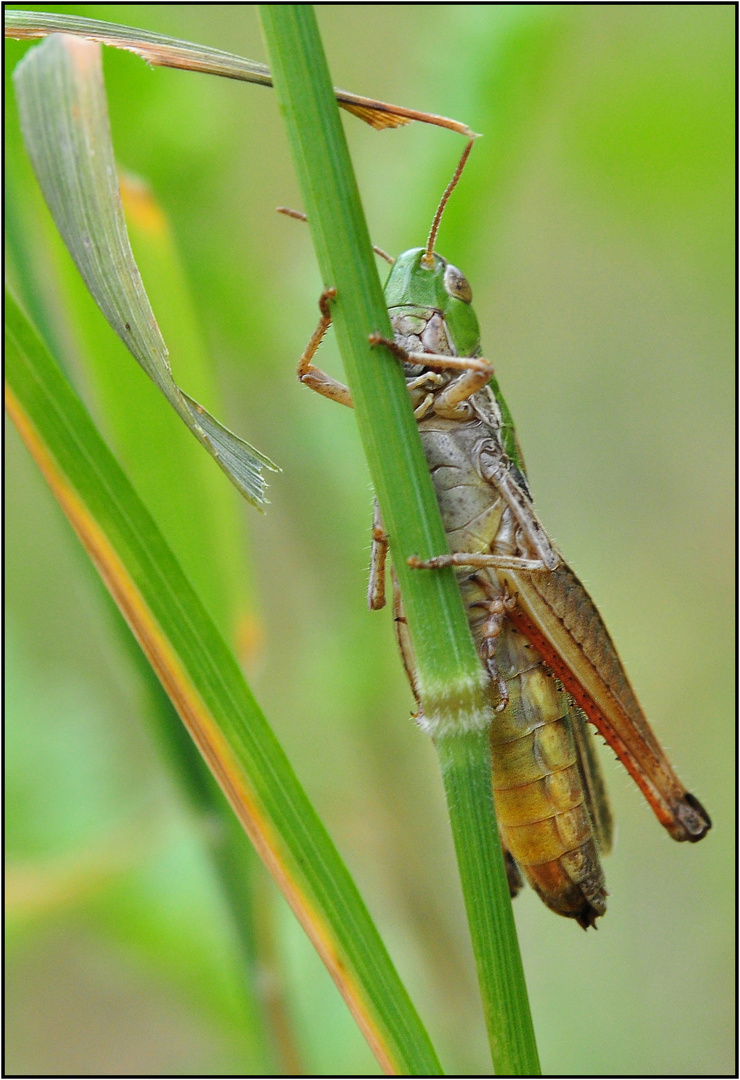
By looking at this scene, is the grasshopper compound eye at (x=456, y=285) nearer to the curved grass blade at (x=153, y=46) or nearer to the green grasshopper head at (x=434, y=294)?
the green grasshopper head at (x=434, y=294)

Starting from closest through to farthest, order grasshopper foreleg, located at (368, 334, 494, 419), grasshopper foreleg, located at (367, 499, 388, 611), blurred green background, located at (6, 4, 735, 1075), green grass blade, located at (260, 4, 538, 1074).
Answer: green grass blade, located at (260, 4, 538, 1074), grasshopper foreleg, located at (368, 334, 494, 419), grasshopper foreleg, located at (367, 499, 388, 611), blurred green background, located at (6, 4, 735, 1075)

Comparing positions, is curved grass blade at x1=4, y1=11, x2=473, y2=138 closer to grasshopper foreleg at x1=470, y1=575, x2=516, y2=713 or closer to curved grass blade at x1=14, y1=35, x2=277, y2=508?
curved grass blade at x1=14, y1=35, x2=277, y2=508

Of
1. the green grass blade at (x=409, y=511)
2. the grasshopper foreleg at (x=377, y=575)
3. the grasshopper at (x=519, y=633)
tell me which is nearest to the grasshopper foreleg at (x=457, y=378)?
the grasshopper at (x=519, y=633)

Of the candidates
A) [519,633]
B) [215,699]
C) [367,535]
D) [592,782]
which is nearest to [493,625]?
[519,633]

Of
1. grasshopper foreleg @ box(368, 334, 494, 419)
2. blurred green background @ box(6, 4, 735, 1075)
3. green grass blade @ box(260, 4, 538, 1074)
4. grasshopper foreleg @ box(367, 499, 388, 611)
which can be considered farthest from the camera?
blurred green background @ box(6, 4, 735, 1075)

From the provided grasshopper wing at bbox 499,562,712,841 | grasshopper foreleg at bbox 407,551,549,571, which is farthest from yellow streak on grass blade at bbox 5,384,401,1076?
grasshopper wing at bbox 499,562,712,841

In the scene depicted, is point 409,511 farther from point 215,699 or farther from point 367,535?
point 367,535
